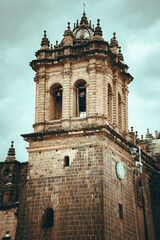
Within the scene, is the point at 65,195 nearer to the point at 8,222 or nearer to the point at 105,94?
the point at 8,222

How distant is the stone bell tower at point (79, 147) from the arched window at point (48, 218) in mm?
58

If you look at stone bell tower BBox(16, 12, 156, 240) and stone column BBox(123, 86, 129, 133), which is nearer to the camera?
stone bell tower BBox(16, 12, 156, 240)

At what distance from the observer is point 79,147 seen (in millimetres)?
26234

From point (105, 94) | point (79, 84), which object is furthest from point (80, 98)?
point (105, 94)

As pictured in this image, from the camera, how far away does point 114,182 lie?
2612 centimetres

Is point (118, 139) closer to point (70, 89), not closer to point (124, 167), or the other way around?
point (124, 167)

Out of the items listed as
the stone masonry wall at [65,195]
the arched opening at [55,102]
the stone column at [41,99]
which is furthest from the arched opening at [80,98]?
the stone masonry wall at [65,195]

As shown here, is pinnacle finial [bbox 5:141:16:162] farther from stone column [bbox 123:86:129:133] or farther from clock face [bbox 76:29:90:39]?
clock face [bbox 76:29:90:39]

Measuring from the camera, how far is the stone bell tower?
2439 centimetres

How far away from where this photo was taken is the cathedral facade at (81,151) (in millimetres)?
24391

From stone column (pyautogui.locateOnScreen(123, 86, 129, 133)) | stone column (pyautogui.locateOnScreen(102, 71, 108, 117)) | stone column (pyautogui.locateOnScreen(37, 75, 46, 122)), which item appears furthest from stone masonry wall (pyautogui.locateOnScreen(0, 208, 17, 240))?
stone column (pyautogui.locateOnScreen(123, 86, 129, 133))

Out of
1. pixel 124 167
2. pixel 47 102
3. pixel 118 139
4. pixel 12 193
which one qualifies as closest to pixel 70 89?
pixel 47 102

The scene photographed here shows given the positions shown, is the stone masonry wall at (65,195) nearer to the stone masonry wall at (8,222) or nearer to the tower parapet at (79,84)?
the stone masonry wall at (8,222)

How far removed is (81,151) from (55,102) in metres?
5.54
